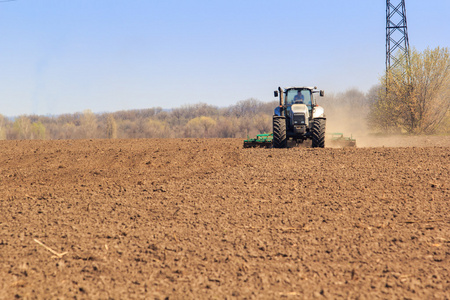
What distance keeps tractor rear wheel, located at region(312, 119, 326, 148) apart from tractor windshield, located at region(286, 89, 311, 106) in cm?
135

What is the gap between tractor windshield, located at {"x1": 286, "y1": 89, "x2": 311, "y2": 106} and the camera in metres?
16.6

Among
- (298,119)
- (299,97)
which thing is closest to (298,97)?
(299,97)

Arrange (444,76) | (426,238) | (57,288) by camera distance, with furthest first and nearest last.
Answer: (444,76) → (426,238) → (57,288)

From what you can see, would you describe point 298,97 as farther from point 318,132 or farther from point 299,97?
point 318,132

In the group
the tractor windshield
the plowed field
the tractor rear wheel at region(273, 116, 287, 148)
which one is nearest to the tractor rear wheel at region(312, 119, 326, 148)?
the tractor rear wheel at region(273, 116, 287, 148)

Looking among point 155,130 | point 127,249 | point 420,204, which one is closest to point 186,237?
point 127,249

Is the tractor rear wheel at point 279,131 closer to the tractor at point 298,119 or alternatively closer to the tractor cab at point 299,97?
the tractor at point 298,119

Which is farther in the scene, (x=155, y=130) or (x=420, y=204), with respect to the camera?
(x=155, y=130)

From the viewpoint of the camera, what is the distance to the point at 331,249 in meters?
5.59

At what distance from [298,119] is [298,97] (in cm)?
150

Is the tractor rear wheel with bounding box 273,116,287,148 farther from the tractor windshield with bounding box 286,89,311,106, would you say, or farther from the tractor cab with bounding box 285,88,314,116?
the tractor windshield with bounding box 286,89,311,106

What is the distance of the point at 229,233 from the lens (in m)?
6.20

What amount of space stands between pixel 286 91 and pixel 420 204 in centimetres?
970

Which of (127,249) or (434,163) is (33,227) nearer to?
(127,249)
